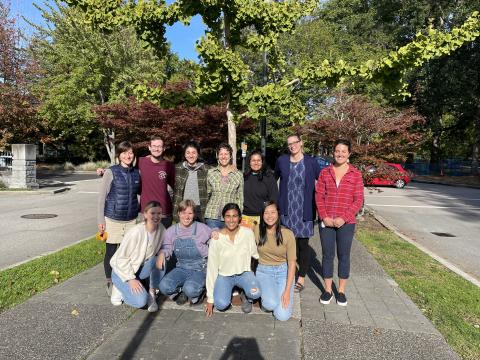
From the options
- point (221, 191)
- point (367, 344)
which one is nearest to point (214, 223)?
point (221, 191)

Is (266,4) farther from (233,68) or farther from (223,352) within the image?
(223,352)

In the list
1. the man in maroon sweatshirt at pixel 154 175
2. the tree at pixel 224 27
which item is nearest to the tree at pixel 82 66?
the tree at pixel 224 27

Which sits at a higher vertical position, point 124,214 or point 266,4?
point 266,4

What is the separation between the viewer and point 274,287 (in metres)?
3.89

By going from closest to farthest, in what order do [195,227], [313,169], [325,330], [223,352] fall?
[223,352], [325,330], [195,227], [313,169]

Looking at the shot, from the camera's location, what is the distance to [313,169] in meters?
4.40


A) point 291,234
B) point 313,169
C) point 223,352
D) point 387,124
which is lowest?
point 223,352

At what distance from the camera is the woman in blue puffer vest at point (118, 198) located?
4246 mm

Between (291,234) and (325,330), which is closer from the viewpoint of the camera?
(325,330)

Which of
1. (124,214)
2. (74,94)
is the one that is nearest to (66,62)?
(74,94)

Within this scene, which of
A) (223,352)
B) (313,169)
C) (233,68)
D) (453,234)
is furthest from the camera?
(453,234)

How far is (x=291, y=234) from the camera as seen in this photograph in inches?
160

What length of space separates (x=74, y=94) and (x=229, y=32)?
22043 millimetres

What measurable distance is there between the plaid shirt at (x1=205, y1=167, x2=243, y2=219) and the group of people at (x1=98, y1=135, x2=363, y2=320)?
12 millimetres
